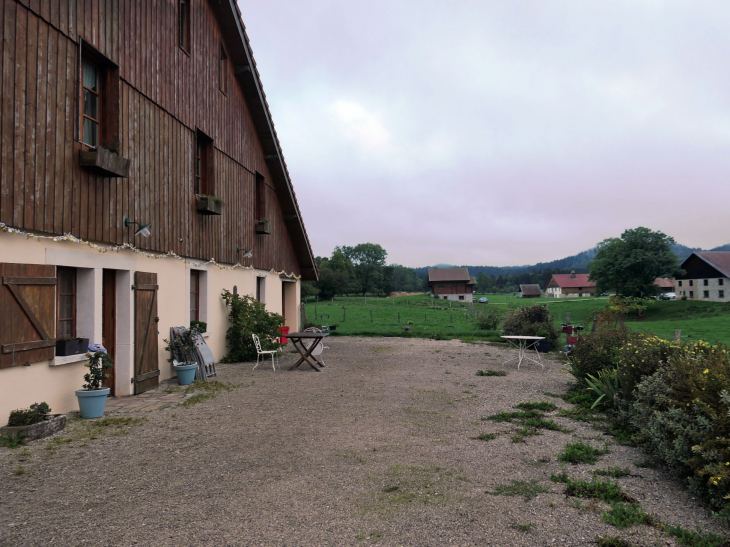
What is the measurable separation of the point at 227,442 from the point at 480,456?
2695mm

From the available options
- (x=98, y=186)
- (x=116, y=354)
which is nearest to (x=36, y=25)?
(x=98, y=186)

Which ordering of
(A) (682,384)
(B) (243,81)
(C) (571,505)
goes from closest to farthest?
(C) (571,505), (A) (682,384), (B) (243,81)

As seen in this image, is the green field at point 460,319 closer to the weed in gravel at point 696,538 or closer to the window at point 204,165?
the window at point 204,165

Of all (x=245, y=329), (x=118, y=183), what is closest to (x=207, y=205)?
(x=118, y=183)

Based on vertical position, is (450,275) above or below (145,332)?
above

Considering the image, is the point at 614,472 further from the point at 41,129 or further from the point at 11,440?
the point at 41,129

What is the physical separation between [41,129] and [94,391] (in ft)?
10.9

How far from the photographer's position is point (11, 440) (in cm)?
479

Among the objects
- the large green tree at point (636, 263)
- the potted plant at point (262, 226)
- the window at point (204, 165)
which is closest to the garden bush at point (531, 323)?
the potted plant at point (262, 226)

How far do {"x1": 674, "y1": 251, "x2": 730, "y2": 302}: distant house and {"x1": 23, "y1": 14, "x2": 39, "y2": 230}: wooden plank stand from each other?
5318 cm

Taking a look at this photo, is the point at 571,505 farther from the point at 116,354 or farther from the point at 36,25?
the point at 36,25

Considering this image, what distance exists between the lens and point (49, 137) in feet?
19.2

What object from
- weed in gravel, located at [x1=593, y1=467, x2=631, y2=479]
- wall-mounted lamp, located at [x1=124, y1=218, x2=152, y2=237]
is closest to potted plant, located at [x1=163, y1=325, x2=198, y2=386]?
wall-mounted lamp, located at [x1=124, y1=218, x2=152, y2=237]

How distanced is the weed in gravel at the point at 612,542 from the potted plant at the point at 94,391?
5.66 metres
